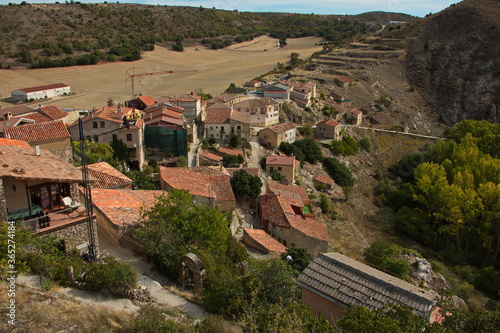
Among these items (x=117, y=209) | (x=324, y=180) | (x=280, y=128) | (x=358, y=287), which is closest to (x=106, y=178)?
(x=117, y=209)

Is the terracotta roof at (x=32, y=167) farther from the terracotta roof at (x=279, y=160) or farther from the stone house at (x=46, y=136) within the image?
the terracotta roof at (x=279, y=160)

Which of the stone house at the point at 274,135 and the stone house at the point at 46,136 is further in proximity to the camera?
the stone house at the point at 274,135

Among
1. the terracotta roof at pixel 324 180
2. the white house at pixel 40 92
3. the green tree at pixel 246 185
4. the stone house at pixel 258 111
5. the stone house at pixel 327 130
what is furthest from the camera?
the white house at pixel 40 92

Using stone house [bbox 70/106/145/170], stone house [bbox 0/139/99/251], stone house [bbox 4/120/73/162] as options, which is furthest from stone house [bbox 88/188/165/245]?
stone house [bbox 70/106/145/170]

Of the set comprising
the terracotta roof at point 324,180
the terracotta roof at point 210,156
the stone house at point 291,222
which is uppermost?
the terracotta roof at point 210,156

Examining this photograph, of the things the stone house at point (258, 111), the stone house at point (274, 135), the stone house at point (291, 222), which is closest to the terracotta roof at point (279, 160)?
the stone house at point (274, 135)

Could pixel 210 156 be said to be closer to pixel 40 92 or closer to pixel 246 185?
pixel 246 185
